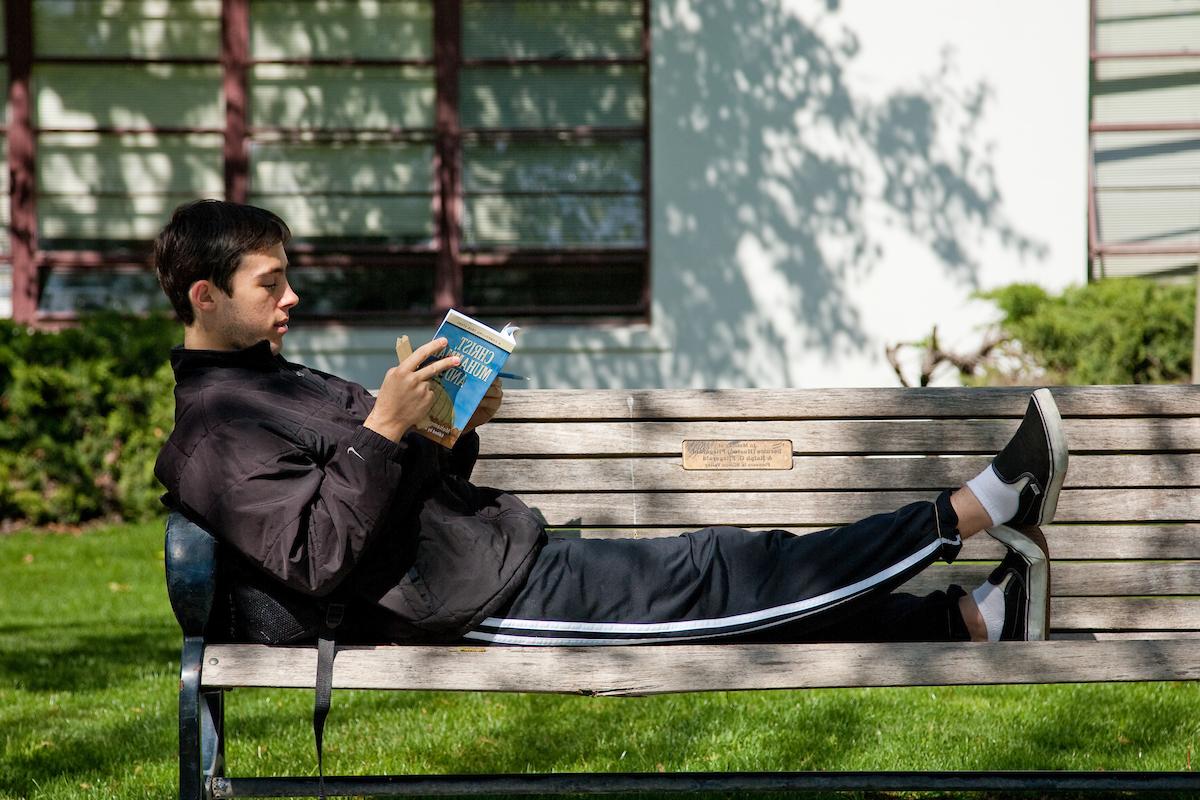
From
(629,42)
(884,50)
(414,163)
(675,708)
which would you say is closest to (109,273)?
(414,163)

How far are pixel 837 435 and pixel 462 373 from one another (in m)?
1.24

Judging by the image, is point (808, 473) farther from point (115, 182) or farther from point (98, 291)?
point (115, 182)

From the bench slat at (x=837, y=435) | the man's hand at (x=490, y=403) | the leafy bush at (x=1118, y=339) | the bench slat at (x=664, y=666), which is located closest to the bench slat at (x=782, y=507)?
the bench slat at (x=837, y=435)

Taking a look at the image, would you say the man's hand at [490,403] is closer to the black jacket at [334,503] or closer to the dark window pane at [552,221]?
the black jacket at [334,503]

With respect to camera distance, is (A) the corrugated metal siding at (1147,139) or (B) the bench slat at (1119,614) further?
(A) the corrugated metal siding at (1147,139)

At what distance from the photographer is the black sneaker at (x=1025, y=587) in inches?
113

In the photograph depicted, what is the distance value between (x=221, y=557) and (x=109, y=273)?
7.13 meters

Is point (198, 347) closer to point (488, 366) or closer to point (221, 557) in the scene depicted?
point (221, 557)

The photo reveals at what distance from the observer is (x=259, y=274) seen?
296cm

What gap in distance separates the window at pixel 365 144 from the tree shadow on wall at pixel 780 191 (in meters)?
0.33

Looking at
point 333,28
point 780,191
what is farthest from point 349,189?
point 780,191

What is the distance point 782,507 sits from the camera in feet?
11.7

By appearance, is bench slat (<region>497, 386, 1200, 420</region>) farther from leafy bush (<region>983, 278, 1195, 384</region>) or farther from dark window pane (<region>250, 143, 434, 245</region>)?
dark window pane (<region>250, 143, 434, 245</region>)

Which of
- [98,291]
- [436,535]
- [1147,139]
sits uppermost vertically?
[1147,139]
